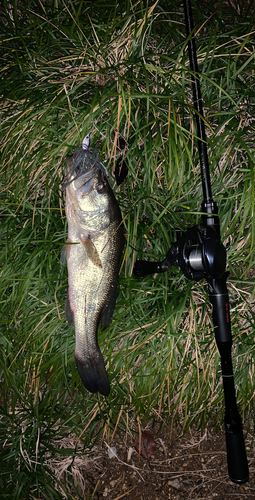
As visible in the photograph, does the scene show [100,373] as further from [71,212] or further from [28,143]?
[28,143]

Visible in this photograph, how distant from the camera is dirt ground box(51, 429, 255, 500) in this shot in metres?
2.40

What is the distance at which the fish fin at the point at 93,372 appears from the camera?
1.88 metres

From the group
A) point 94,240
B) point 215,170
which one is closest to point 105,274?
point 94,240

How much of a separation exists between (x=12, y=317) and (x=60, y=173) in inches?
40.1

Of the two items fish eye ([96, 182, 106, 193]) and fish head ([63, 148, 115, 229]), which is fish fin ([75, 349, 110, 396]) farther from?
fish eye ([96, 182, 106, 193])

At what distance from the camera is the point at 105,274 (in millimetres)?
1792

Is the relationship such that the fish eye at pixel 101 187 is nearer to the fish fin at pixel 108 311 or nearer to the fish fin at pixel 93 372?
the fish fin at pixel 108 311

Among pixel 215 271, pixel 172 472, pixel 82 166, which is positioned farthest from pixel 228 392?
pixel 82 166

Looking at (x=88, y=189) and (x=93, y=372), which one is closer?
(x=88, y=189)

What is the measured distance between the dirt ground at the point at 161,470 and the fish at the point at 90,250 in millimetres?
961

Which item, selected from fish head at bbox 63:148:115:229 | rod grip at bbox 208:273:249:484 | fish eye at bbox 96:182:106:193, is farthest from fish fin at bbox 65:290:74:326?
rod grip at bbox 208:273:249:484

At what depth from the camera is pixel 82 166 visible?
1725 mm

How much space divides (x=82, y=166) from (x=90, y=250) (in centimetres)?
44

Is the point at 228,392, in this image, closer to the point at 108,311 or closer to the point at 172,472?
the point at 108,311
